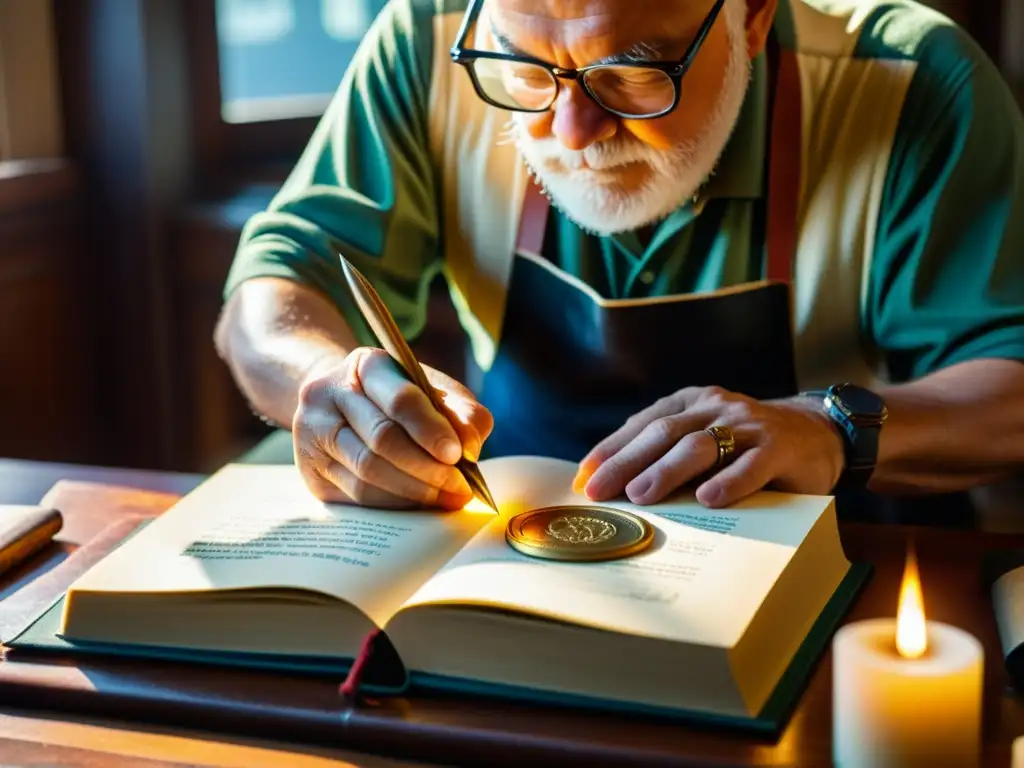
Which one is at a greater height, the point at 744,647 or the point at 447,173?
the point at 447,173

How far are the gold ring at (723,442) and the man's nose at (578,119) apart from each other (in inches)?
16.4

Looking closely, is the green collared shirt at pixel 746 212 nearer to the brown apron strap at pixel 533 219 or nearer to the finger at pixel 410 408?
the brown apron strap at pixel 533 219

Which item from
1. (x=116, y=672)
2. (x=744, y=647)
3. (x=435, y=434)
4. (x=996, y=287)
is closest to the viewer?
(x=744, y=647)

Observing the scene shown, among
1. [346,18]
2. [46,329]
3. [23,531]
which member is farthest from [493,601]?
[346,18]

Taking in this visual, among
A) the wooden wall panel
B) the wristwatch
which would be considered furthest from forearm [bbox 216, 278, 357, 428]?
the wooden wall panel

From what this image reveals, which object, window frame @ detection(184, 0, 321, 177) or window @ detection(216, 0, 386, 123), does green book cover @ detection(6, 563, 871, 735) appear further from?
window @ detection(216, 0, 386, 123)

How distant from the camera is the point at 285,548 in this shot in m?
1.06

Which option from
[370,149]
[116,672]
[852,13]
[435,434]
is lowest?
[116,672]

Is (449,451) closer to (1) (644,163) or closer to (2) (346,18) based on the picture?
(1) (644,163)

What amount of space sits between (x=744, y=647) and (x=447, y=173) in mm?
1129

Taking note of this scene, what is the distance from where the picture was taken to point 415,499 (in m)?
1.17

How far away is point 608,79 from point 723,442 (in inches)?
18.6

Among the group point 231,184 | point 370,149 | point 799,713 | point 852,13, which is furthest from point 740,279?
point 231,184

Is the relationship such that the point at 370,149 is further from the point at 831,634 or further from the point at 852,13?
the point at 831,634
